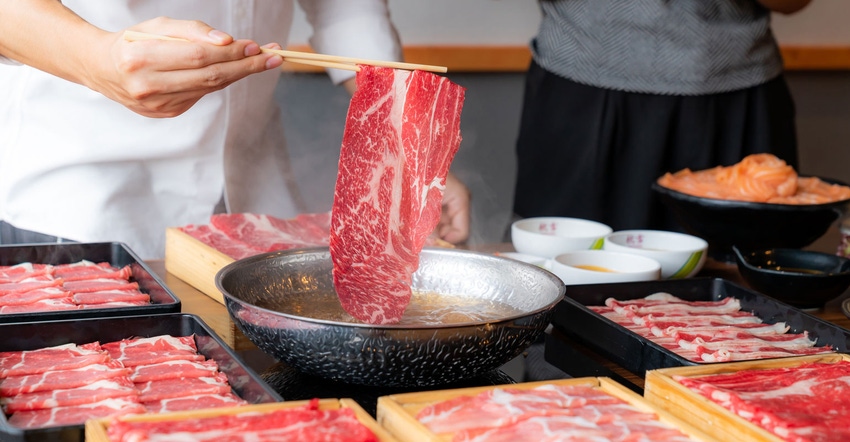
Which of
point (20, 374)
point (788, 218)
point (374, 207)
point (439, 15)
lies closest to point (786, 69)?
point (439, 15)

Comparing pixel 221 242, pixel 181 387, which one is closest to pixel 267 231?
pixel 221 242

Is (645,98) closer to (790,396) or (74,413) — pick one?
(790,396)

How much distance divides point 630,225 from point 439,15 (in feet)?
4.83

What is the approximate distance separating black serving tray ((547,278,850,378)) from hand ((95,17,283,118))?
618 millimetres

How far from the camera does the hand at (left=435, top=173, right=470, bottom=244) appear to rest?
7.15 feet

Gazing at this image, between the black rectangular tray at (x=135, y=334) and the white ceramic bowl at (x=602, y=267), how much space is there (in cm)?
71

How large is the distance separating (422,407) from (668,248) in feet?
3.65

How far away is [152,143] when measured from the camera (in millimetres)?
2059

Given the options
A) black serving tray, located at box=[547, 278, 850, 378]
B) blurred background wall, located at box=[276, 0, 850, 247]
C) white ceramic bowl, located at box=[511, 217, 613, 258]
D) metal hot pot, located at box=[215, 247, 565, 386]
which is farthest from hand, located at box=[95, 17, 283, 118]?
blurred background wall, located at box=[276, 0, 850, 247]

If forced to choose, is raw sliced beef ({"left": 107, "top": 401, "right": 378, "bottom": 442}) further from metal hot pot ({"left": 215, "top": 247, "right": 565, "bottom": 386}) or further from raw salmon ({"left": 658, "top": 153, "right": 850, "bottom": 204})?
raw salmon ({"left": 658, "top": 153, "right": 850, "bottom": 204})

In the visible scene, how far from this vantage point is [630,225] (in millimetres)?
2984

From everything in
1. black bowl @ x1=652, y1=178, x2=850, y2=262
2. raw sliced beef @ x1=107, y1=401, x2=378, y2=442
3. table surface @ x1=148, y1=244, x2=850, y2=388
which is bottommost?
table surface @ x1=148, y1=244, x2=850, y2=388

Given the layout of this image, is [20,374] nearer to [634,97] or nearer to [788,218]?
[788,218]

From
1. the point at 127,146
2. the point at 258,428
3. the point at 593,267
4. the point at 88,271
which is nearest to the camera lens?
the point at 258,428
